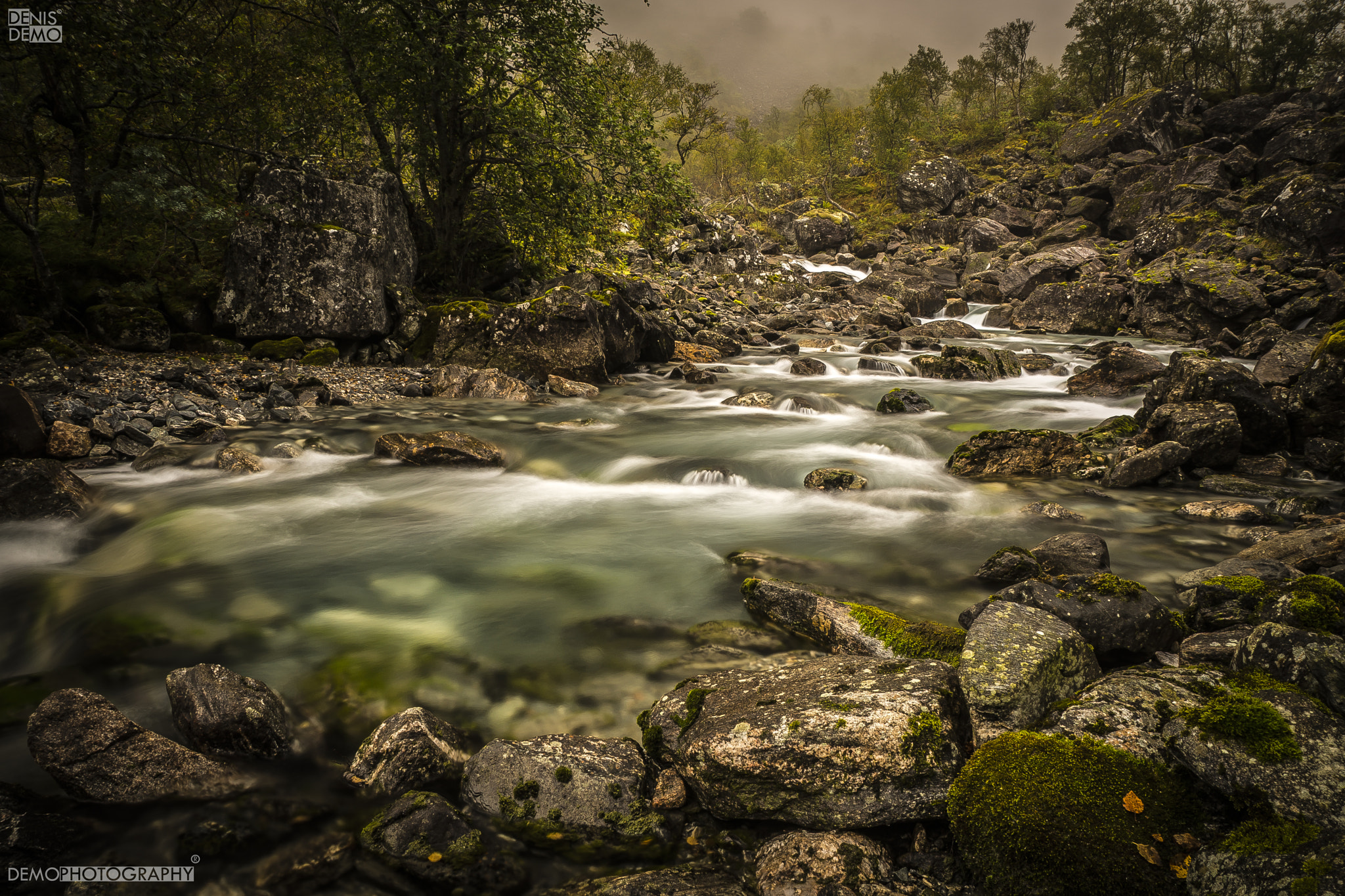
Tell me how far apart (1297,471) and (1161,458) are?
201 cm

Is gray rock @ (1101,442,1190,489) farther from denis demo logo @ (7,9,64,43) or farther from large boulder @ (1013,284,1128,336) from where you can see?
large boulder @ (1013,284,1128,336)

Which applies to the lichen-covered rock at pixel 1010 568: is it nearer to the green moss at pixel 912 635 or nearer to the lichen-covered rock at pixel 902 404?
the green moss at pixel 912 635

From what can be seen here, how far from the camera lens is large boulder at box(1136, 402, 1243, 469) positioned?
812 cm

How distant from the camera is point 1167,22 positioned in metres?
55.8

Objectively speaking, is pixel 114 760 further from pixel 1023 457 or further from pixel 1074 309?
pixel 1074 309

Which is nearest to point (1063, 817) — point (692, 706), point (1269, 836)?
point (1269, 836)

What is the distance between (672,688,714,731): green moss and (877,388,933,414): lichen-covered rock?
10647mm

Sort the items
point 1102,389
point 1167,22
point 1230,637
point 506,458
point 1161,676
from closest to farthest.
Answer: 1. point 1161,676
2. point 1230,637
3. point 506,458
4. point 1102,389
5. point 1167,22

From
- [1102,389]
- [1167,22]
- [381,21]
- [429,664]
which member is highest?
[1167,22]

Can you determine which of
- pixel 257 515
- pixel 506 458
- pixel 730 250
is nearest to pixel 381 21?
pixel 506 458

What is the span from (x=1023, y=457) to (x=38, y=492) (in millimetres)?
11539

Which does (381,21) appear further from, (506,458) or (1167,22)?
(1167,22)

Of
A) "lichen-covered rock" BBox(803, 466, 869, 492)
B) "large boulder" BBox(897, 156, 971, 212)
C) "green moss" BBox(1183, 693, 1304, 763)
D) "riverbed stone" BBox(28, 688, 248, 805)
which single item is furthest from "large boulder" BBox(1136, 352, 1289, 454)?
"large boulder" BBox(897, 156, 971, 212)

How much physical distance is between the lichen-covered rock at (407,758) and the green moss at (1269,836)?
328 centimetres
